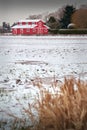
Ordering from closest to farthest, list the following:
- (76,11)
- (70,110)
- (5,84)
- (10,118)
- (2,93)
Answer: (70,110) < (10,118) < (76,11) < (2,93) < (5,84)

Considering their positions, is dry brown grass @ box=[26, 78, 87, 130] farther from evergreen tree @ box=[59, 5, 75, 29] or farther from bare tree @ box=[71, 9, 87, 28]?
evergreen tree @ box=[59, 5, 75, 29]

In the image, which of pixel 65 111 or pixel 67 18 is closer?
pixel 65 111

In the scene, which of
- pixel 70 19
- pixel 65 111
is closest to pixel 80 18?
pixel 70 19

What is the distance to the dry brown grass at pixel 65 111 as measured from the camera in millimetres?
5031

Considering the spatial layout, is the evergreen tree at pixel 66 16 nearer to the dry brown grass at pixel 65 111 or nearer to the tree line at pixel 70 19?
the tree line at pixel 70 19

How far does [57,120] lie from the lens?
5.11 m

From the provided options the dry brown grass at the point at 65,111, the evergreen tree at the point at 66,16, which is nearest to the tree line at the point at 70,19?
the evergreen tree at the point at 66,16

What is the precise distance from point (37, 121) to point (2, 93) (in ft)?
5.72

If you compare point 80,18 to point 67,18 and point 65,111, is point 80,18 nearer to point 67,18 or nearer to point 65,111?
point 67,18

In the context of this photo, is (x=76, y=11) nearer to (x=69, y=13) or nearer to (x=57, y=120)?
(x=69, y=13)

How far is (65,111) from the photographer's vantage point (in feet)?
16.9

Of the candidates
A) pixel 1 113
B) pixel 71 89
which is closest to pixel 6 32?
pixel 1 113

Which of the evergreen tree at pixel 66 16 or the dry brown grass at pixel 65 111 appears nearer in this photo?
the dry brown grass at pixel 65 111

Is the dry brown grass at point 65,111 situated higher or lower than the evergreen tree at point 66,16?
lower
